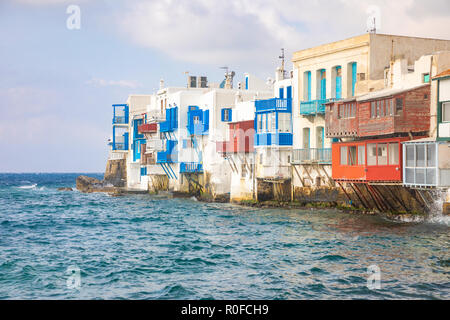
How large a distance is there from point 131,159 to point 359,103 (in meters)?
48.1

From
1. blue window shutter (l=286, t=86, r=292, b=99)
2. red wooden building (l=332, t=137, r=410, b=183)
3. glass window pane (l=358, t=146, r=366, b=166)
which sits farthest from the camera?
blue window shutter (l=286, t=86, r=292, b=99)

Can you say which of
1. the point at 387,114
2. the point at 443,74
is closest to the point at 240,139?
the point at 387,114

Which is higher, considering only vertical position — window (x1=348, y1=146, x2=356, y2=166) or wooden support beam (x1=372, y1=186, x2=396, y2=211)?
window (x1=348, y1=146, x2=356, y2=166)

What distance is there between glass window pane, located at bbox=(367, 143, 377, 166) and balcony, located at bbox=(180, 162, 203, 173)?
28.2 m

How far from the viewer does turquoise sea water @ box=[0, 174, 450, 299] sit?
18.5m

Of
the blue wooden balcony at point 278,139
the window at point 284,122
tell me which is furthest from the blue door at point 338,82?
the blue wooden balcony at point 278,139

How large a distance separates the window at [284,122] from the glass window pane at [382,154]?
13.0 m

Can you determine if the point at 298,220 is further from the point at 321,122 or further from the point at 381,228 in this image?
the point at 321,122

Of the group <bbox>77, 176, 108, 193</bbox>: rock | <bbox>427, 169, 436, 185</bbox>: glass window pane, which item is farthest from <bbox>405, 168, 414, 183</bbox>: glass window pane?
<bbox>77, 176, 108, 193</bbox>: rock

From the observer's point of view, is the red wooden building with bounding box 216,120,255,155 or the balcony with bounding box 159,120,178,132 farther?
the balcony with bounding box 159,120,178,132

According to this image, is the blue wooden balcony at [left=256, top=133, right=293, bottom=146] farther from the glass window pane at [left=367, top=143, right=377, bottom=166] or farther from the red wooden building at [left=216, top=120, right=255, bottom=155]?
the glass window pane at [left=367, top=143, right=377, bottom=166]

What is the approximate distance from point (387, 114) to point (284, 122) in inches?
570

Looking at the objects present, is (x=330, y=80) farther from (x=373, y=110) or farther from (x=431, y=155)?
(x=431, y=155)

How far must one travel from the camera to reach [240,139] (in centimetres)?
5091
